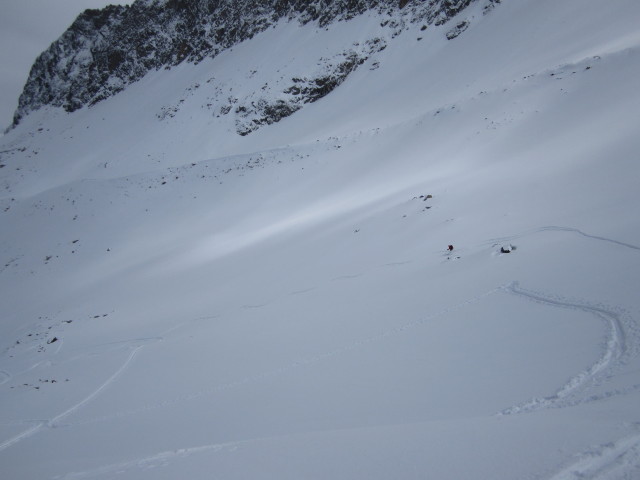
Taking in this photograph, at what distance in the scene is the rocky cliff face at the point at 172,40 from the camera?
34.4 metres

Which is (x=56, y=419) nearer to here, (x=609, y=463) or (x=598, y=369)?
(x=609, y=463)

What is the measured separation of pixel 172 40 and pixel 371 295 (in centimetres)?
6041

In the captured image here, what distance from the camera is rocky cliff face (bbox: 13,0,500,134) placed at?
34438 millimetres

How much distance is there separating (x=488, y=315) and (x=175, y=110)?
137 feet

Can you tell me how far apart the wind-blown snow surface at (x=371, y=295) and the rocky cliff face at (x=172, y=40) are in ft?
37.6

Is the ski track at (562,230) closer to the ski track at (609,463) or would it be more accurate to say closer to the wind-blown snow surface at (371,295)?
the wind-blown snow surface at (371,295)

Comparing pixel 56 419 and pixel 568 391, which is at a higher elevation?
pixel 56 419

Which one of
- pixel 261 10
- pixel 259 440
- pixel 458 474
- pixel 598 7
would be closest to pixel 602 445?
pixel 458 474

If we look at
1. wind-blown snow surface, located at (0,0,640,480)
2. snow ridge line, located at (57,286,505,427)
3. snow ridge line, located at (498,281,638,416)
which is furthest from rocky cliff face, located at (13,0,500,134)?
snow ridge line, located at (498,281,638,416)

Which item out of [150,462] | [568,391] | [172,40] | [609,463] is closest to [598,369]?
[568,391]

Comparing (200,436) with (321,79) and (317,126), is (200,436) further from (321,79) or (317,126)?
(321,79)

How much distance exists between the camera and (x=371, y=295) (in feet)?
25.1

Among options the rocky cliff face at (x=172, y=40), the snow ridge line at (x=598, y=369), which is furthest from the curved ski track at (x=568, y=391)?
the rocky cliff face at (x=172, y=40)

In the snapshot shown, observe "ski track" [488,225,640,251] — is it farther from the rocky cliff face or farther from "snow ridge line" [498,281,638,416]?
the rocky cliff face
